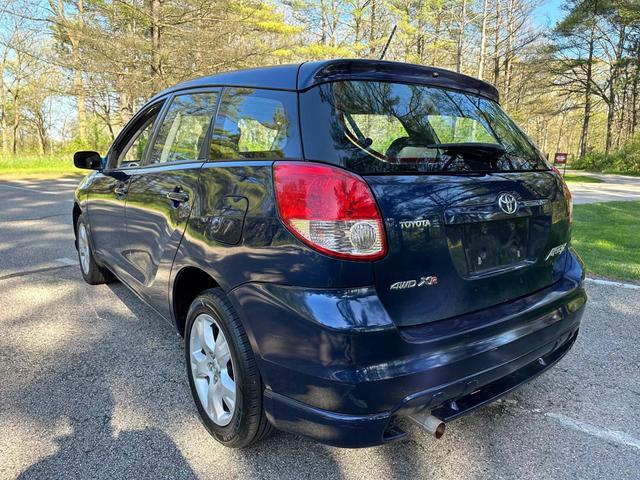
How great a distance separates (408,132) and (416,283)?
0.70m

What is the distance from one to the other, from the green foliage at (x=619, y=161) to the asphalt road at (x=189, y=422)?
27.6 meters

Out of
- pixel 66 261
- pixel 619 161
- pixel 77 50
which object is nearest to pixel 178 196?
pixel 66 261

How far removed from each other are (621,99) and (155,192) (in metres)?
41.8

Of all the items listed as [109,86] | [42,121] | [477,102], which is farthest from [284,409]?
[42,121]

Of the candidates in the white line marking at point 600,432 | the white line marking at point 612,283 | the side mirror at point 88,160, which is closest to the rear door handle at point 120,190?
the side mirror at point 88,160

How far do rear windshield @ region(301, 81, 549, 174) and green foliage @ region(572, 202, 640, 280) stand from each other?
3.62 meters

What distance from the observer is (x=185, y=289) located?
246 cm

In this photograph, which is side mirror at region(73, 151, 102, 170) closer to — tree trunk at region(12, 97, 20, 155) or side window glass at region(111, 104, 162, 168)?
side window glass at region(111, 104, 162, 168)

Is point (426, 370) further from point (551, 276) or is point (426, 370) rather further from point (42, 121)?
point (42, 121)

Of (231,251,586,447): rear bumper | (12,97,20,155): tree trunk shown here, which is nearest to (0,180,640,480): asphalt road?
(231,251,586,447): rear bumper

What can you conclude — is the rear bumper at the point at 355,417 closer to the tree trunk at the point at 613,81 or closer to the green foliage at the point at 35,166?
the green foliage at the point at 35,166

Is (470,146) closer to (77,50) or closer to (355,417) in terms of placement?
(355,417)

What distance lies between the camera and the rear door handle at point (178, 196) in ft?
7.50

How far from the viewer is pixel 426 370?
161 cm
